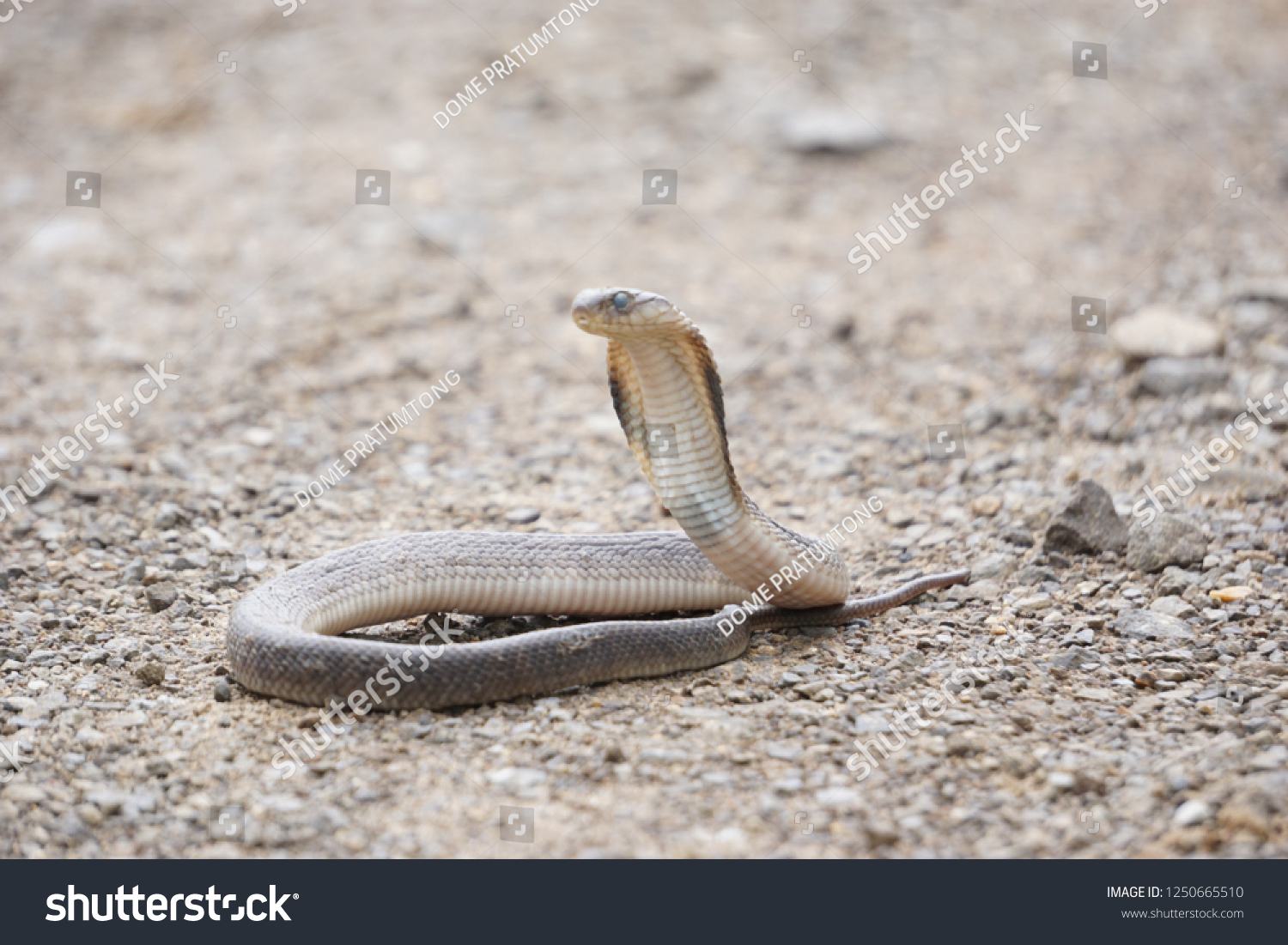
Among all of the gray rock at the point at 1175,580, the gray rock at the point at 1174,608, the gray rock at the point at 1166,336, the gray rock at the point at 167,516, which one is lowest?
the gray rock at the point at 1174,608

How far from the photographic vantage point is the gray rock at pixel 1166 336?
9.39m

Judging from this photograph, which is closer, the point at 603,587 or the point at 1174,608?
the point at 1174,608

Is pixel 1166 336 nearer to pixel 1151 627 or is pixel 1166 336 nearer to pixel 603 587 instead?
pixel 1151 627

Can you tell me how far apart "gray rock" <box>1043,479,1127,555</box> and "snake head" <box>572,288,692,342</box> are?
2.91 m

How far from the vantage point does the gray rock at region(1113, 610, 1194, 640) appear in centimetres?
577

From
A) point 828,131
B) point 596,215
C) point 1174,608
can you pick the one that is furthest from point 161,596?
point 828,131

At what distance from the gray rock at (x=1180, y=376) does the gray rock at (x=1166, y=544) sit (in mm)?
2631

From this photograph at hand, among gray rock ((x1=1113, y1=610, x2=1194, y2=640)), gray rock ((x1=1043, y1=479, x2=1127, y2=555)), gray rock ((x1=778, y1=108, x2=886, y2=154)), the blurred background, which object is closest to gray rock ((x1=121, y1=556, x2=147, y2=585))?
the blurred background

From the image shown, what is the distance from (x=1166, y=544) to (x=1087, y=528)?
1.40 feet

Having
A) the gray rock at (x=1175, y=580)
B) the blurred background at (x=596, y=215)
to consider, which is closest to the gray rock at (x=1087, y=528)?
the gray rock at (x=1175, y=580)

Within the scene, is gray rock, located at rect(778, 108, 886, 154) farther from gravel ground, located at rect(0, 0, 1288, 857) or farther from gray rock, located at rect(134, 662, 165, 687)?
gray rock, located at rect(134, 662, 165, 687)

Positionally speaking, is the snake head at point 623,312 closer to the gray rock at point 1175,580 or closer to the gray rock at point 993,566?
the gray rock at point 993,566

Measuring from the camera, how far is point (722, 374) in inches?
430
